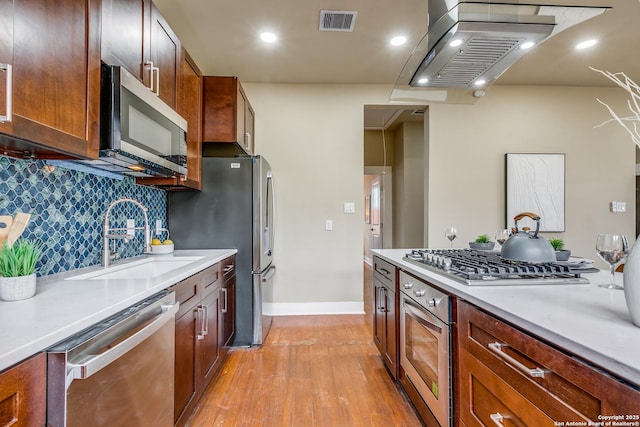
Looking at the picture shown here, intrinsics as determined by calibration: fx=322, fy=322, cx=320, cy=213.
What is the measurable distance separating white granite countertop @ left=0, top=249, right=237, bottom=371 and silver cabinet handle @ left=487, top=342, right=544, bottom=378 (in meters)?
1.23

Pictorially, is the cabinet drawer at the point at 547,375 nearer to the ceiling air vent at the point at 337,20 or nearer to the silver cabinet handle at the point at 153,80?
the silver cabinet handle at the point at 153,80

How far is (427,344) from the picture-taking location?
154cm

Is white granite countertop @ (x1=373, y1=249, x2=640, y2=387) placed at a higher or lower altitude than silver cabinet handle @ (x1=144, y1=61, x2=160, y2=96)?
lower

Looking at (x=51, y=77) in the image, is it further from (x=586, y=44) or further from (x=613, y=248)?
(x=586, y=44)

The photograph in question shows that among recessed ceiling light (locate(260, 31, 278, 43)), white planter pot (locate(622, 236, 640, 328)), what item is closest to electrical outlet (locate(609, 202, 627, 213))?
white planter pot (locate(622, 236, 640, 328))

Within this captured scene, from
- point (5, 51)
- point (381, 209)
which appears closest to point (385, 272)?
point (5, 51)

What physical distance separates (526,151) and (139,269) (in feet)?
13.7

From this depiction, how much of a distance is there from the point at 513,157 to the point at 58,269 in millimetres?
4312

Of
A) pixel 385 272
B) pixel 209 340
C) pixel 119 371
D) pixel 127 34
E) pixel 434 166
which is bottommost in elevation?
pixel 209 340

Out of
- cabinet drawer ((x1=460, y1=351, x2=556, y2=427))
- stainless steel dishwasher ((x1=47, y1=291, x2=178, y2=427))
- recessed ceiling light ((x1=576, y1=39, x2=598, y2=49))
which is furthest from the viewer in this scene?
recessed ceiling light ((x1=576, y1=39, x2=598, y2=49))

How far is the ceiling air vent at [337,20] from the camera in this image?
A: 8.05 feet

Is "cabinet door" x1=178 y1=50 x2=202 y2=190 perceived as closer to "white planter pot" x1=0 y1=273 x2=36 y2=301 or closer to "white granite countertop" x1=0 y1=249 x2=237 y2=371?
"white granite countertop" x1=0 y1=249 x2=237 y2=371

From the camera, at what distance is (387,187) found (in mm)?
5824

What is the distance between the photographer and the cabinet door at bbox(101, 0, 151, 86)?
138 centimetres
